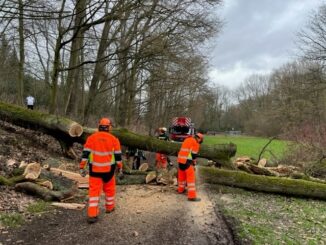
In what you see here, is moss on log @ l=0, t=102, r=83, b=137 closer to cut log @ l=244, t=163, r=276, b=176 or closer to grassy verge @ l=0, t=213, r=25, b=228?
cut log @ l=244, t=163, r=276, b=176

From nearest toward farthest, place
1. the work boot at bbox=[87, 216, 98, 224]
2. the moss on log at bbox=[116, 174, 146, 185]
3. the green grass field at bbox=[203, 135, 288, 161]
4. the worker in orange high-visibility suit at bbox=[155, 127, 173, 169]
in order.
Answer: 1. the work boot at bbox=[87, 216, 98, 224]
2. the moss on log at bbox=[116, 174, 146, 185]
3. the worker in orange high-visibility suit at bbox=[155, 127, 173, 169]
4. the green grass field at bbox=[203, 135, 288, 161]

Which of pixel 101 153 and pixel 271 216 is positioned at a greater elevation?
pixel 101 153

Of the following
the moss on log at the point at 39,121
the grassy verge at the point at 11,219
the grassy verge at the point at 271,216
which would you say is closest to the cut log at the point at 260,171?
the grassy verge at the point at 271,216

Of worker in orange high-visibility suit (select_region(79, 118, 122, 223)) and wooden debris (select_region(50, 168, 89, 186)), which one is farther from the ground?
worker in orange high-visibility suit (select_region(79, 118, 122, 223))

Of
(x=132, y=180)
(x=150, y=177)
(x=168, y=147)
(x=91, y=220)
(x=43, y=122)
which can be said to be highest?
(x=43, y=122)

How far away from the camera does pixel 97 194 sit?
744cm

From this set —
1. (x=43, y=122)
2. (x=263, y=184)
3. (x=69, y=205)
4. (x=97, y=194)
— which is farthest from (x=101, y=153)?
(x=43, y=122)

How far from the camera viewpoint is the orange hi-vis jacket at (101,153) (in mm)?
7617

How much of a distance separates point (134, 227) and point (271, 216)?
11.1ft

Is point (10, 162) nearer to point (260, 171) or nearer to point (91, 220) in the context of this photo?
point (91, 220)

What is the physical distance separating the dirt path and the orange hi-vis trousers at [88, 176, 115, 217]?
19 cm

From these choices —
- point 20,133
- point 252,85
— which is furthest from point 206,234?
point 252,85

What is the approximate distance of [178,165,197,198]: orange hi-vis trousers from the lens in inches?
379

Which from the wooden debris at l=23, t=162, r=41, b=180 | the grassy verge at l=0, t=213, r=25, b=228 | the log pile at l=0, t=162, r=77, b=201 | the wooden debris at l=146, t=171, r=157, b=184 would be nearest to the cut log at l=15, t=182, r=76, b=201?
the log pile at l=0, t=162, r=77, b=201
